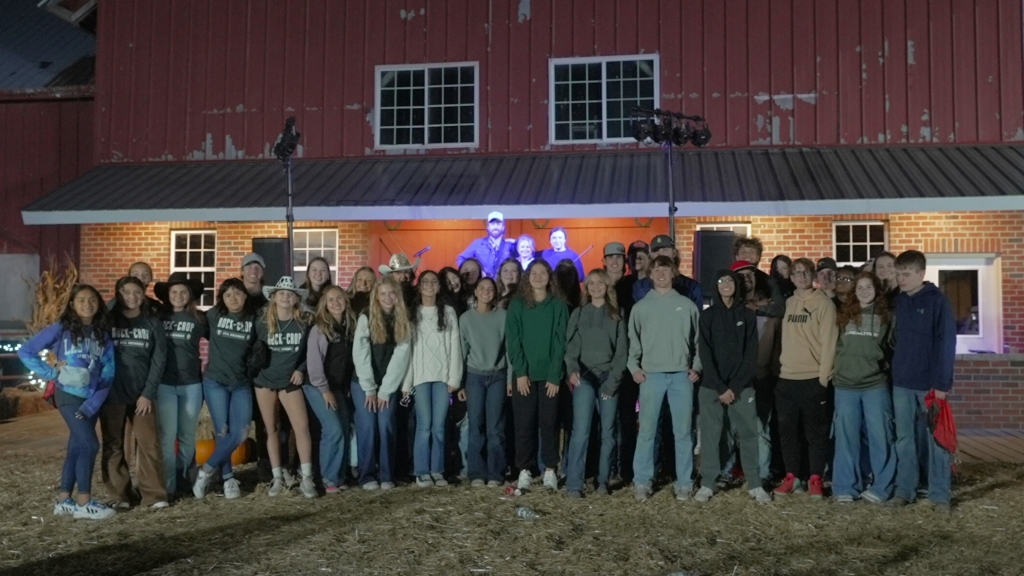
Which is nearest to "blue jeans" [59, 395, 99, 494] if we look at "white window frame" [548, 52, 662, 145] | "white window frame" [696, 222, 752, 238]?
"white window frame" [548, 52, 662, 145]

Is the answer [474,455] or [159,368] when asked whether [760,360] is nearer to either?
[474,455]

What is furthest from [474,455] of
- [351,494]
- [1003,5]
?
[1003,5]

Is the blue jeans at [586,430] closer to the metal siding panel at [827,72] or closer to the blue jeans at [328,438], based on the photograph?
the blue jeans at [328,438]

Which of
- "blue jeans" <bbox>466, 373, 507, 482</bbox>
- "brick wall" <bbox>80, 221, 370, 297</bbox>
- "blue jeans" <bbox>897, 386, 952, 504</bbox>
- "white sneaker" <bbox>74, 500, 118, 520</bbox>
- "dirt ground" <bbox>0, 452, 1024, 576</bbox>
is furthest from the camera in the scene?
"brick wall" <bbox>80, 221, 370, 297</bbox>

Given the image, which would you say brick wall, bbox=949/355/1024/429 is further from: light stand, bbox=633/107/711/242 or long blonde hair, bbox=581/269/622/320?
long blonde hair, bbox=581/269/622/320

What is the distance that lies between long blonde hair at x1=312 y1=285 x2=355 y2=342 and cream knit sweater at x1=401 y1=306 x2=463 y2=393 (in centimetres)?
53

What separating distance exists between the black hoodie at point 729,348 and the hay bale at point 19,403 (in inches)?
376

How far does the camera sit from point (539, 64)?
13430 millimetres

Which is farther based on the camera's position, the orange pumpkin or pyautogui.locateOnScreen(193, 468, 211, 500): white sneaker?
the orange pumpkin

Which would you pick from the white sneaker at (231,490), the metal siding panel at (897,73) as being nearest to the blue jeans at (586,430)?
the white sneaker at (231,490)

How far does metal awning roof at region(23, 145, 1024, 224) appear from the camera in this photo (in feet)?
37.0

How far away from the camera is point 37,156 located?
50.8 ft

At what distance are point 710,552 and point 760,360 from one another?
2.20 m

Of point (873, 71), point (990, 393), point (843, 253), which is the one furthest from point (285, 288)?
point (873, 71)
